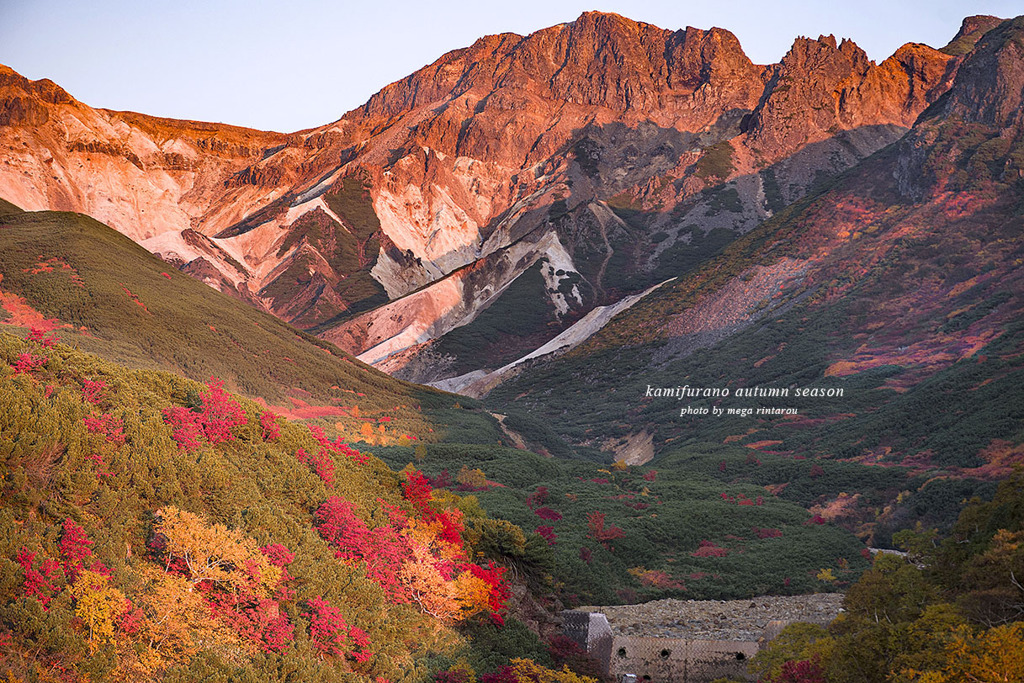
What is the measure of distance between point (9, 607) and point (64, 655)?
123 centimetres

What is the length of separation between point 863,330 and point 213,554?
73211 mm

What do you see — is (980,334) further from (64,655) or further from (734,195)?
(734,195)

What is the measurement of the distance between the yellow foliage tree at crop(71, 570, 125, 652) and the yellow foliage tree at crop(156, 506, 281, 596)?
1858 millimetres

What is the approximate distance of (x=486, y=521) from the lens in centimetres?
2666

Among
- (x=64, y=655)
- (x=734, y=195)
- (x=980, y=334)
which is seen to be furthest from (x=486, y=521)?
(x=734, y=195)

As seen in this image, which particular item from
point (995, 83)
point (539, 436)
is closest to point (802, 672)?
point (539, 436)

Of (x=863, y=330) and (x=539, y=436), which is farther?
(x=863, y=330)

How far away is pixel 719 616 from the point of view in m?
29.9

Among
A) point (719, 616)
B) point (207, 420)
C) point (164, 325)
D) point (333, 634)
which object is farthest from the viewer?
point (164, 325)

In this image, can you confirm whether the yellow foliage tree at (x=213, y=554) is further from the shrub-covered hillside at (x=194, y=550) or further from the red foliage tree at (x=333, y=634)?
the red foliage tree at (x=333, y=634)

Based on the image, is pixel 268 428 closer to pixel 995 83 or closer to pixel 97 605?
pixel 97 605

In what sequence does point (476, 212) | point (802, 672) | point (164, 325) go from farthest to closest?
point (476, 212), point (164, 325), point (802, 672)

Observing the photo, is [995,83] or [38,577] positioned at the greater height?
[995,83]

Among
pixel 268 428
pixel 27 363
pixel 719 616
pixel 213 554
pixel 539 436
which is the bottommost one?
pixel 719 616
